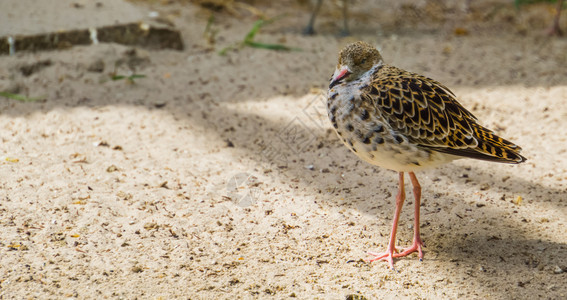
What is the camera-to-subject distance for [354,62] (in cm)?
345

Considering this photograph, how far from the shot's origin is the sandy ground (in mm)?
3307

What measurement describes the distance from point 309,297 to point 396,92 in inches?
47.5

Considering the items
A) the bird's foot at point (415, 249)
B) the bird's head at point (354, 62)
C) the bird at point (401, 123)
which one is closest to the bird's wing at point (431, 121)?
the bird at point (401, 123)

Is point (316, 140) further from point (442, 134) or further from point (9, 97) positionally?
point (9, 97)

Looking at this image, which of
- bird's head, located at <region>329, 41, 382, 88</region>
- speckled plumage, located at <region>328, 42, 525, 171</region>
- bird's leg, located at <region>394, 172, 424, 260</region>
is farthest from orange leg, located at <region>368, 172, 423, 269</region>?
bird's head, located at <region>329, 41, 382, 88</region>

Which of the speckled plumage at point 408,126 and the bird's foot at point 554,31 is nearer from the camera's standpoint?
the speckled plumage at point 408,126

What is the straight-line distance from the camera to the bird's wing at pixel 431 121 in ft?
10.5

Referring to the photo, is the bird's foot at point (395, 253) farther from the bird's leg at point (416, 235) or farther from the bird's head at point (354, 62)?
the bird's head at point (354, 62)

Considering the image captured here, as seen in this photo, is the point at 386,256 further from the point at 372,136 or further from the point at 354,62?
the point at 354,62

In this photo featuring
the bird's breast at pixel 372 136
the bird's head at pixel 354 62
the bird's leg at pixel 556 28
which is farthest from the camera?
the bird's leg at pixel 556 28

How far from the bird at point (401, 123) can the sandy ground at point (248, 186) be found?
1.85 ft

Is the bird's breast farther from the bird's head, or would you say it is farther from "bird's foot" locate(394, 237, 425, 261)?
"bird's foot" locate(394, 237, 425, 261)

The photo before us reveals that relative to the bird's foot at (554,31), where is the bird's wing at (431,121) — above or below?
below

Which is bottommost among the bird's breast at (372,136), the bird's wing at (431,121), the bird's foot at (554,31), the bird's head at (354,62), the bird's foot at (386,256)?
the bird's foot at (386,256)
